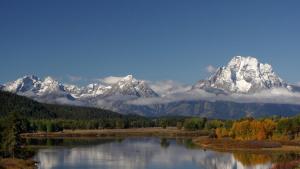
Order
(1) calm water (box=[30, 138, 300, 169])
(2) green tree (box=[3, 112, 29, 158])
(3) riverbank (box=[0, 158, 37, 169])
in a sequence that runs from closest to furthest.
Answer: (3) riverbank (box=[0, 158, 37, 169]) < (1) calm water (box=[30, 138, 300, 169]) < (2) green tree (box=[3, 112, 29, 158])

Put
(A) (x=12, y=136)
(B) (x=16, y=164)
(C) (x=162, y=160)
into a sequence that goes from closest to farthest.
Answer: (B) (x=16, y=164) < (A) (x=12, y=136) < (C) (x=162, y=160)

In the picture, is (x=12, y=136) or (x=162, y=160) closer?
(x=12, y=136)

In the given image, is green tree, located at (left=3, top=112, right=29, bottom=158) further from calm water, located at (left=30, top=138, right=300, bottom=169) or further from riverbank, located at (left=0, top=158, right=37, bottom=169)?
riverbank, located at (left=0, top=158, right=37, bottom=169)

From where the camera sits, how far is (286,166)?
10406 centimetres

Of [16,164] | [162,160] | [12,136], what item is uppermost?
[12,136]

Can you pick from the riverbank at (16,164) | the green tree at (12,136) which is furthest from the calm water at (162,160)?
the green tree at (12,136)

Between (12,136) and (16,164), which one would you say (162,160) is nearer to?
(12,136)

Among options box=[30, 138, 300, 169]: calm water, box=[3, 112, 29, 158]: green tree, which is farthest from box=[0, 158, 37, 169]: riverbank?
box=[3, 112, 29, 158]: green tree

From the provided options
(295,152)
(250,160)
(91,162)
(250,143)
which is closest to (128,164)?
(91,162)

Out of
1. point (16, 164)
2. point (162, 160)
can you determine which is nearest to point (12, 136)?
point (16, 164)

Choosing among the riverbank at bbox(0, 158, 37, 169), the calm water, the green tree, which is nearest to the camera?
the riverbank at bbox(0, 158, 37, 169)

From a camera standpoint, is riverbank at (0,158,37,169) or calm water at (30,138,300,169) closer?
riverbank at (0,158,37,169)

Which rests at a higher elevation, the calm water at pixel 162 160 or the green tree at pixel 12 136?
the green tree at pixel 12 136

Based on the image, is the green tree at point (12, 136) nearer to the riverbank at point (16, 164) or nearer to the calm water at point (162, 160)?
the calm water at point (162, 160)
